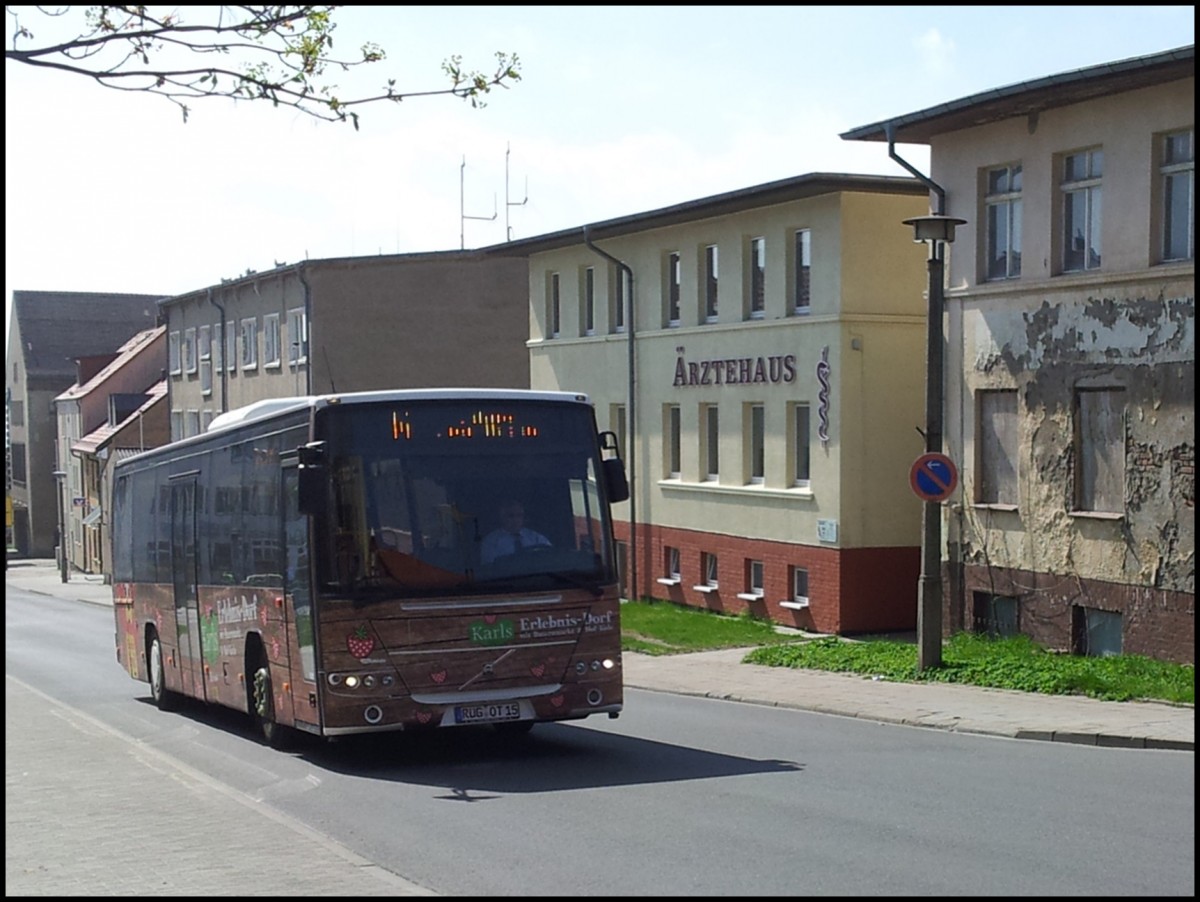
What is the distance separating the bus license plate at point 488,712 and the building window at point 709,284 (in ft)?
65.9

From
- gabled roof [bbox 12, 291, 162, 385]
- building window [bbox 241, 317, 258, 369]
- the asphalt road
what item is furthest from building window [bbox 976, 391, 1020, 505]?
gabled roof [bbox 12, 291, 162, 385]

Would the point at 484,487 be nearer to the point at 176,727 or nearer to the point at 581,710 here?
the point at 581,710

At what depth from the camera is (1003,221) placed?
2464 centimetres

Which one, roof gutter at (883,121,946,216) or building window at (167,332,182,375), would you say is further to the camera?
building window at (167,332,182,375)

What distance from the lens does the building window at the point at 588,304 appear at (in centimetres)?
3778

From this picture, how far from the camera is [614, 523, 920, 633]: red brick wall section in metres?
28.6

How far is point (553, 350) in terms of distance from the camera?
39281 millimetres

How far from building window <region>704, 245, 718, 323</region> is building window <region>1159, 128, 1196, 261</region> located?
12.5 meters

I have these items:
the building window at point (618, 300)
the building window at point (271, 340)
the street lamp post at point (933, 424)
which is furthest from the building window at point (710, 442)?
the building window at point (271, 340)

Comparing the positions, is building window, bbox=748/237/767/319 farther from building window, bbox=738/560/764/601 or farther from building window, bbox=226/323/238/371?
building window, bbox=226/323/238/371

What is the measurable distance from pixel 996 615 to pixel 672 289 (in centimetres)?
1200

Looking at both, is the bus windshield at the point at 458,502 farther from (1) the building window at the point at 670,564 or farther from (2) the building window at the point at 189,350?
(2) the building window at the point at 189,350

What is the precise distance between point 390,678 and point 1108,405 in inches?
496

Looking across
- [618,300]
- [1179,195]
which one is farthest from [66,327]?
[1179,195]
